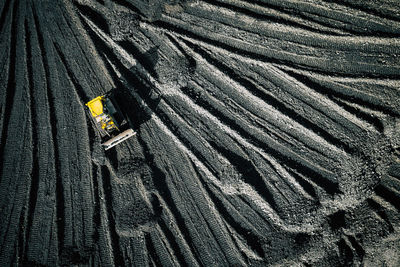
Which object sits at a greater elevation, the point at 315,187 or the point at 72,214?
the point at 315,187

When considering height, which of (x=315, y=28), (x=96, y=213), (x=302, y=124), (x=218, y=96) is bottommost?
(x=96, y=213)

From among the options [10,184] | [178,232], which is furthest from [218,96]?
[10,184]

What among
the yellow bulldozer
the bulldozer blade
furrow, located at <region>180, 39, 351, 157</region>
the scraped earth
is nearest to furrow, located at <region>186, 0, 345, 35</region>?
the scraped earth

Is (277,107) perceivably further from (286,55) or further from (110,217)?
(110,217)

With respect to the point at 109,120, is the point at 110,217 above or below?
below

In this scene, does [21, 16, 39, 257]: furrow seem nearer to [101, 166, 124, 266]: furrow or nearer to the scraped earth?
the scraped earth

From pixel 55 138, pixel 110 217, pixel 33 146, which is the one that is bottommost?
pixel 110 217

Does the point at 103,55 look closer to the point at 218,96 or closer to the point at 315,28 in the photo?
the point at 218,96

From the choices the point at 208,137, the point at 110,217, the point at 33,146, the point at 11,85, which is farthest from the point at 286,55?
the point at 11,85
